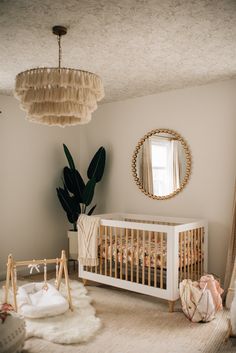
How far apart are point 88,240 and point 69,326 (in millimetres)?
1223

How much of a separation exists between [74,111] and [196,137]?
2.10 m

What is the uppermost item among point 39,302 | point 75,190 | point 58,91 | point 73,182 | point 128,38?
point 128,38

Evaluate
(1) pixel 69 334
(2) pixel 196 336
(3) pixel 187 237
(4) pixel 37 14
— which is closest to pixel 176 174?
(3) pixel 187 237

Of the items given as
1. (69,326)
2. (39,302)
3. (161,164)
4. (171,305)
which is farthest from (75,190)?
(69,326)

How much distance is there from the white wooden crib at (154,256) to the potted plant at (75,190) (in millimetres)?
694

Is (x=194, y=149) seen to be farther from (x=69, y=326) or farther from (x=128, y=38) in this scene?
(x=69, y=326)

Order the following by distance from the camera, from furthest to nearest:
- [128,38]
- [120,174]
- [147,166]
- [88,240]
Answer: [120,174] < [147,166] < [88,240] < [128,38]

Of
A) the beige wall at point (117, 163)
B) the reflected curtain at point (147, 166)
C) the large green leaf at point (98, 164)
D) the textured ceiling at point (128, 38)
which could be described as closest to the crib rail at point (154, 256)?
the beige wall at point (117, 163)

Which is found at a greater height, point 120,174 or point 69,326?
point 120,174

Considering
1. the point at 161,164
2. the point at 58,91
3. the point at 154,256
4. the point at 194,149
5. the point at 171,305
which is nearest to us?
the point at 58,91

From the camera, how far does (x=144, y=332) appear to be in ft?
9.64

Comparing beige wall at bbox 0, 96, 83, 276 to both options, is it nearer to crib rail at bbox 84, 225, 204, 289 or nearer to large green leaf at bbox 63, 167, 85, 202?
large green leaf at bbox 63, 167, 85, 202

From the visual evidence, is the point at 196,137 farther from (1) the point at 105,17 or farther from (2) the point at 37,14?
(2) the point at 37,14

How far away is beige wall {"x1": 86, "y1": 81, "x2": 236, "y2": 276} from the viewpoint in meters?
4.02
